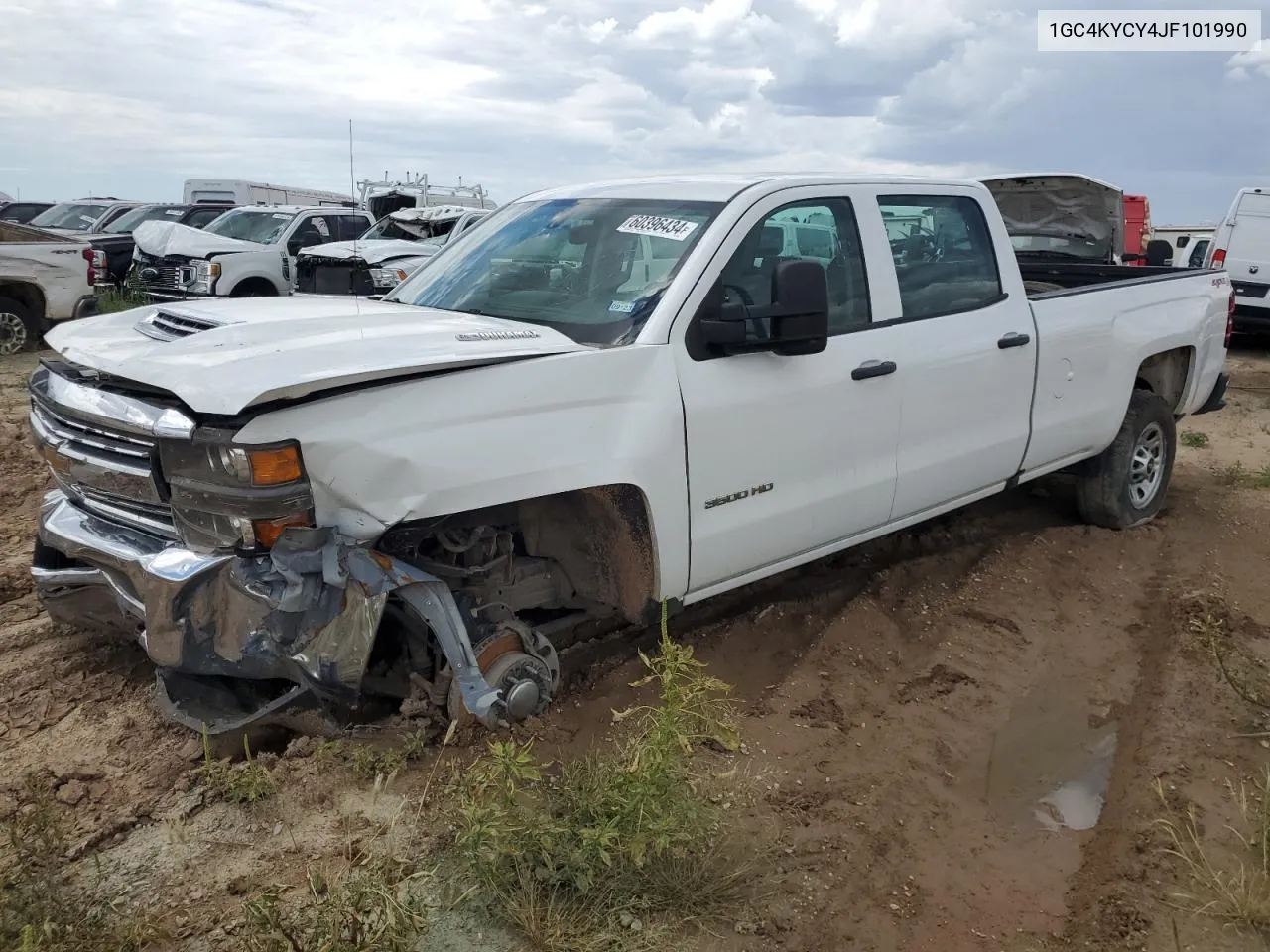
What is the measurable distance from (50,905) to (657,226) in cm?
289

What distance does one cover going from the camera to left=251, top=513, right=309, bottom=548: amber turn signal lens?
2932mm

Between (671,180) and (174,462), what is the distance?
2.32 meters

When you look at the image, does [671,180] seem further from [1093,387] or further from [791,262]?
[1093,387]

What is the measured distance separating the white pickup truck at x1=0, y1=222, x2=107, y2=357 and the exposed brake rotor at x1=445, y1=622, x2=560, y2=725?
1071 cm

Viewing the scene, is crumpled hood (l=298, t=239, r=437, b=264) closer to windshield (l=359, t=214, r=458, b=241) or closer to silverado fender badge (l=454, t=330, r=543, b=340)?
windshield (l=359, t=214, r=458, b=241)

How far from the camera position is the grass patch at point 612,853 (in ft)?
8.95

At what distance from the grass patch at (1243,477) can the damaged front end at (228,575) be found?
6236mm

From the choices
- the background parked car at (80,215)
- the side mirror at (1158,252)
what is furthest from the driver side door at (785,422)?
the background parked car at (80,215)

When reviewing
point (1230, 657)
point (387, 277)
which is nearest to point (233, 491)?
point (1230, 657)

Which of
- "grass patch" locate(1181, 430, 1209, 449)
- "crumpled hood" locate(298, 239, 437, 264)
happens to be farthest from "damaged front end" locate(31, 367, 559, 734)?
"crumpled hood" locate(298, 239, 437, 264)

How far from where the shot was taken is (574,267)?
405 centimetres

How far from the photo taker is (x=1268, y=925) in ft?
9.27

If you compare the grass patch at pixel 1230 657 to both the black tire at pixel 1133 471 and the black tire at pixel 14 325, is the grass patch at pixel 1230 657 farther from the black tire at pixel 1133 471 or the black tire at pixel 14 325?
the black tire at pixel 14 325

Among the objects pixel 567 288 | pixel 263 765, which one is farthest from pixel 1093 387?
pixel 263 765
